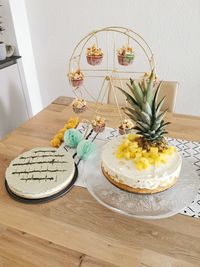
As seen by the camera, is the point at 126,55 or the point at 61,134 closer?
the point at 126,55

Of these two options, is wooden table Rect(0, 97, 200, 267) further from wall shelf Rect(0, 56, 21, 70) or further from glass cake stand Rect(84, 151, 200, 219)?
wall shelf Rect(0, 56, 21, 70)

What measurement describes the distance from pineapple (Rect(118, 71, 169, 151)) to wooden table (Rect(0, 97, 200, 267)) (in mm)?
258

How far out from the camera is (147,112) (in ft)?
2.59

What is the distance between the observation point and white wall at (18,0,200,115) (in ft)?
5.74

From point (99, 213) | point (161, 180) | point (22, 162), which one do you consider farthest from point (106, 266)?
point (22, 162)

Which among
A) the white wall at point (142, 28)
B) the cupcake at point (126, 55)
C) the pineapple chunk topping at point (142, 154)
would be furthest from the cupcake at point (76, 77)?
the white wall at point (142, 28)

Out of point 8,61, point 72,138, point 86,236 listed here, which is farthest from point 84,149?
point 8,61

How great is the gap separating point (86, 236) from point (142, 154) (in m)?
0.31

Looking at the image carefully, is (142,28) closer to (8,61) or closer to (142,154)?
(8,61)

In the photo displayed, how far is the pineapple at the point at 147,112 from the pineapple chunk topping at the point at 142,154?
0.02 m

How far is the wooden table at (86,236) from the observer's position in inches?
26.4

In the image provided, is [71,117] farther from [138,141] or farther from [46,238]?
[46,238]

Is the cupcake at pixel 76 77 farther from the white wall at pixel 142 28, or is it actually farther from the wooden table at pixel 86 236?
the white wall at pixel 142 28

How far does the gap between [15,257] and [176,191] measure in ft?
1.75
